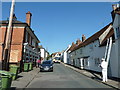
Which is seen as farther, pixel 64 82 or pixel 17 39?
pixel 17 39

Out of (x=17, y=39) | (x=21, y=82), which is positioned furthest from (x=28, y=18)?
(x=21, y=82)

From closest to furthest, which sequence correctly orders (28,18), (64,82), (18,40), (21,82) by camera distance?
(21,82) < (64,82) < (18,40) < (28,18)

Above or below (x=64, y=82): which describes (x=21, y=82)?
above

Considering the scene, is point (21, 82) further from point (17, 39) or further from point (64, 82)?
point (17, 39)

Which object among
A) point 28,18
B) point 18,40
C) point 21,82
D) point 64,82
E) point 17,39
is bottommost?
point 64,82

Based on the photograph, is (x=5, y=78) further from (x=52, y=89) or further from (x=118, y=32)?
(x=118, y=32)

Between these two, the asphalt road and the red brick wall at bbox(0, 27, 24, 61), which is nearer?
the asphalt road

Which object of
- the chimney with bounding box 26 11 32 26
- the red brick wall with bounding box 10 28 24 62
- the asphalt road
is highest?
the chimney with bounding box 26 11 32 26

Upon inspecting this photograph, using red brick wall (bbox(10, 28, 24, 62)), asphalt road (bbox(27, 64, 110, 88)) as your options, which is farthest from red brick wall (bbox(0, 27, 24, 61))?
asphalt road (bbox(27, 64, 110, 88))

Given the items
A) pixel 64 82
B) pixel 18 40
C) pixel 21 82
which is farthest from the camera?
pixel 18 40

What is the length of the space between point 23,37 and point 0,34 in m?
3.03

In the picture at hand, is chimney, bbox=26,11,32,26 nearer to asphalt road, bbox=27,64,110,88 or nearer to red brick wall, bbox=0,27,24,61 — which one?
red brick wall, bbox=0,27,24,61

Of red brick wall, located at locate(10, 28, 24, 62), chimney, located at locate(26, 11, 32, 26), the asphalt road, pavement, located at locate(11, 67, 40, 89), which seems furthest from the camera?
chimney, located at locate(26, 11, 32, 26)

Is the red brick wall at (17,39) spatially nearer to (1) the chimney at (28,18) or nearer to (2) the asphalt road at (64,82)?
(1) the chimney at (28,18)
